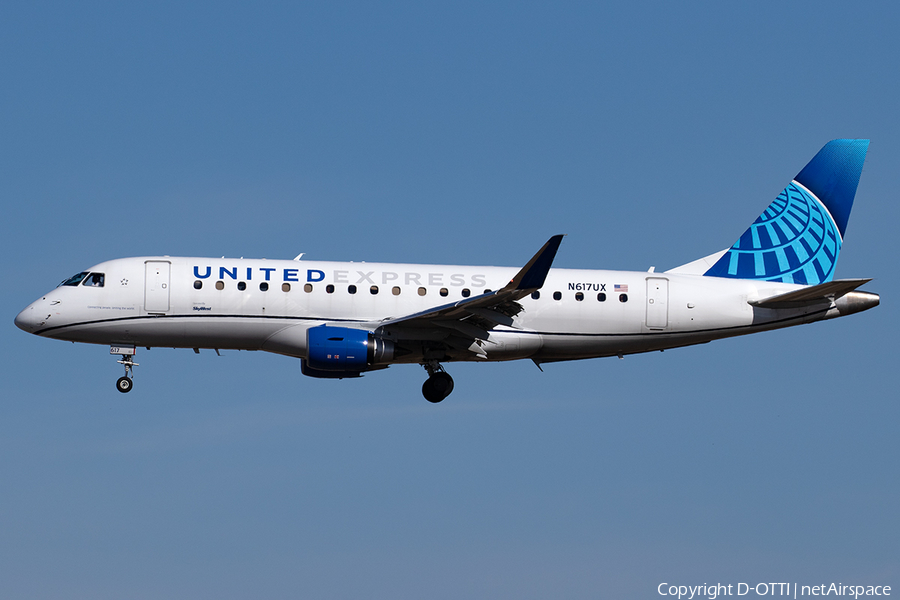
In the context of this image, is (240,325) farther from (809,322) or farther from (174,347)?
(809,322)

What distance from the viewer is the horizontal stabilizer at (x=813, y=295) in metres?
36.6

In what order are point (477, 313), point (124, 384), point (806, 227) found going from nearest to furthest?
point (477, 313) < point (124, 384) < point (806, 227)

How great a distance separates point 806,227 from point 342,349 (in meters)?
18.6

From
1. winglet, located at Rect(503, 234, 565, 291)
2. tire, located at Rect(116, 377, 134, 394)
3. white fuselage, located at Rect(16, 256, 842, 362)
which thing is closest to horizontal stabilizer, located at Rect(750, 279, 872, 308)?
white fuselage, located at Rect(16, 256, 842, 362)

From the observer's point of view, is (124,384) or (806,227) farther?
(806,227)

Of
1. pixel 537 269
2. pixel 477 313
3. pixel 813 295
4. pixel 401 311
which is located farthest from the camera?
pixel 813 295

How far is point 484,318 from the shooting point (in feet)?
117

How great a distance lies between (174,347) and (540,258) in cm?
1268

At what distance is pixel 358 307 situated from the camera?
3662cm

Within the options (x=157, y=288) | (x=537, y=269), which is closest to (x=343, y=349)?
(x=157, y=288)

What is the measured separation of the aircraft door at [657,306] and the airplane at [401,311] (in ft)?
0.11

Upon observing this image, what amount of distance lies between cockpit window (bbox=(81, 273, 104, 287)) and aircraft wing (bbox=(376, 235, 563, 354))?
9.19m

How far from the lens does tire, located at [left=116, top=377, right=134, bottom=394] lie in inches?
1463

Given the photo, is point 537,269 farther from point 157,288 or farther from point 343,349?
point 157,288
